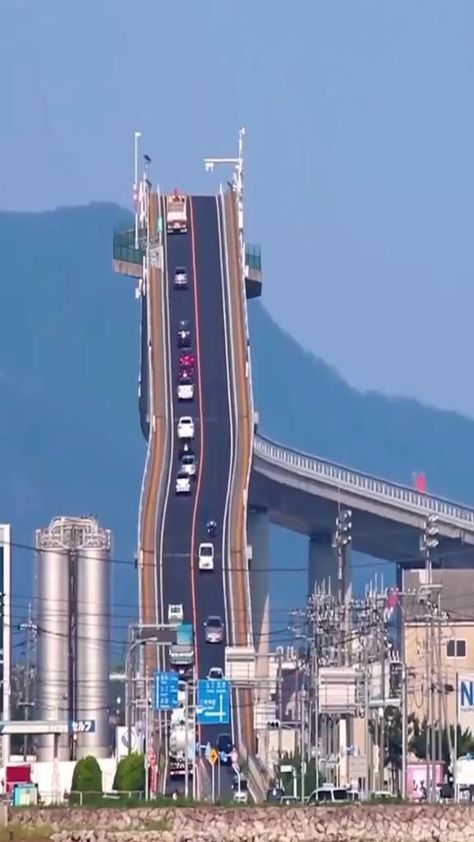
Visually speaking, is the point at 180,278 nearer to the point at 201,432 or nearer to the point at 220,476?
the point at 201,432

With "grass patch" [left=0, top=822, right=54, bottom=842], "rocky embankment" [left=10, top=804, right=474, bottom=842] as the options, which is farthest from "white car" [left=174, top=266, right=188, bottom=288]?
"grass patch" [left=0, top=822, right=54, bottom=842]

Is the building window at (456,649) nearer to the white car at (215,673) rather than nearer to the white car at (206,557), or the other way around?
the white car at (206,557)

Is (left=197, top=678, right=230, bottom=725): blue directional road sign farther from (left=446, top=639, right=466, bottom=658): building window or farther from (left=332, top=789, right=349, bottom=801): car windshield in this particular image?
(left=446, top=639, right=466, bottom=658): building window

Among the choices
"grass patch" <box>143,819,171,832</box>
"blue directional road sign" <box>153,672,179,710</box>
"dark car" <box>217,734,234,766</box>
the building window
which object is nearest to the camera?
"grass patch" <box>143,819,171,832</box>

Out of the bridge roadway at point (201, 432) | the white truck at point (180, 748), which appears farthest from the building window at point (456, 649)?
the white truck at point (180, 748)

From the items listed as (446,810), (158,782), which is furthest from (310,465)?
(446,810)

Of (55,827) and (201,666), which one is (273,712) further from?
(55,827)
